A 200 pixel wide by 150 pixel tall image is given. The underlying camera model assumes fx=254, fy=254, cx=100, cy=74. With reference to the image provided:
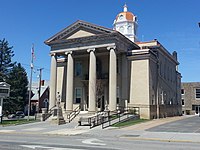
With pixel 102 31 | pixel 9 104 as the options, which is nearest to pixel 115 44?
pixel 102 31

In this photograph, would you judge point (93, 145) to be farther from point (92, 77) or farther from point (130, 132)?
point (92, 77)

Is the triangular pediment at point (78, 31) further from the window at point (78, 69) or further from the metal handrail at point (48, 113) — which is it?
the metal handrail at point (48, 113)

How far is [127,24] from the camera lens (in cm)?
5428

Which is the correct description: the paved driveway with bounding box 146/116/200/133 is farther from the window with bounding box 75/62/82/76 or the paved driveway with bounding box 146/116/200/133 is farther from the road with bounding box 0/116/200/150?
the window with bounding box 75/62/82/76

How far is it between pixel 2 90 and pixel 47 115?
660 centimetres

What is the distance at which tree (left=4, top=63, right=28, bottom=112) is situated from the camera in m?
53.5

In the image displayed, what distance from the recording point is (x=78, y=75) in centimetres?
3934

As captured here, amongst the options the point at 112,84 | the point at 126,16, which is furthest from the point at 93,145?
the point at 126,16

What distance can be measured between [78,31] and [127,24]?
21.1m

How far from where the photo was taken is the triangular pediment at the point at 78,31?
34125mm

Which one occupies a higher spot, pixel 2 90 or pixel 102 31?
pixel 102 31

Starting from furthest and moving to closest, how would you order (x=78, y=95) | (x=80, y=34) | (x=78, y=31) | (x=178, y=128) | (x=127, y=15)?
(x=127, y=15) → (x=78, y=95) → (x=78, y=31) → (x=80, y=34) → (x=178, y=128)

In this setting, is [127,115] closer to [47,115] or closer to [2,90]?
[47,115]

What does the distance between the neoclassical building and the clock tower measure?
13977 mm
